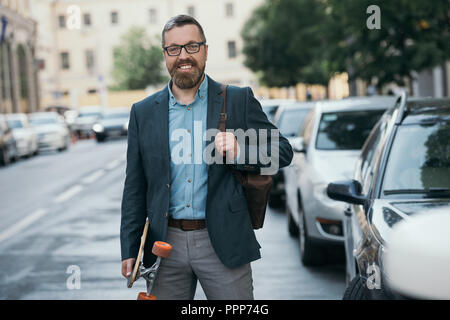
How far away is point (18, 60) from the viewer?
54375 millimetres

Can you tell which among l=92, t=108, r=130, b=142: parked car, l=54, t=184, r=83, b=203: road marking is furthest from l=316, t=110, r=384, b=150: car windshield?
l=92, t=108, r=130, b=142: parked car

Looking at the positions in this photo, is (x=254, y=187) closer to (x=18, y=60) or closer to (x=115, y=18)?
(x=18, y=60)

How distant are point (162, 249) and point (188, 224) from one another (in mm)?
197

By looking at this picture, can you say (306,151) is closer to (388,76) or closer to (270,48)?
(388,76)

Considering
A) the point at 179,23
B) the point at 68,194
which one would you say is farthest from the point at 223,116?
the point at 68,194

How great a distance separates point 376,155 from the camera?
15.6 feet

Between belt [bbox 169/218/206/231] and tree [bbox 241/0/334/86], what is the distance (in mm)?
21165

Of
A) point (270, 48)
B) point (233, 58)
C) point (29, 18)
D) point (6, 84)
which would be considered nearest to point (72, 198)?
point (270, 48)

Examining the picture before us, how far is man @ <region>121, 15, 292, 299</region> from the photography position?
3.17m

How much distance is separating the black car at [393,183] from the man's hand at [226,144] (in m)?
0.74

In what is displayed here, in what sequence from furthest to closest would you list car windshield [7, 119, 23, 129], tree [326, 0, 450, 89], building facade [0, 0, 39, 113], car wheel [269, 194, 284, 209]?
building facade [0, 0, 39, 113], car windshield [7, 119, 23, 129], car wheel [269, 194, 284, 209], tree [326, 0, 450, 89]

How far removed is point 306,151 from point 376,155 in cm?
396

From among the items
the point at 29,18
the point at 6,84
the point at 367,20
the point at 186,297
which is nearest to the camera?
the point at 186,297

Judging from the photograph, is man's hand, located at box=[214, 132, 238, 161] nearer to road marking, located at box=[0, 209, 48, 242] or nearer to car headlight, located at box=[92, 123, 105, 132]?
road marking, located at box=[0, 209, 48, 242]
